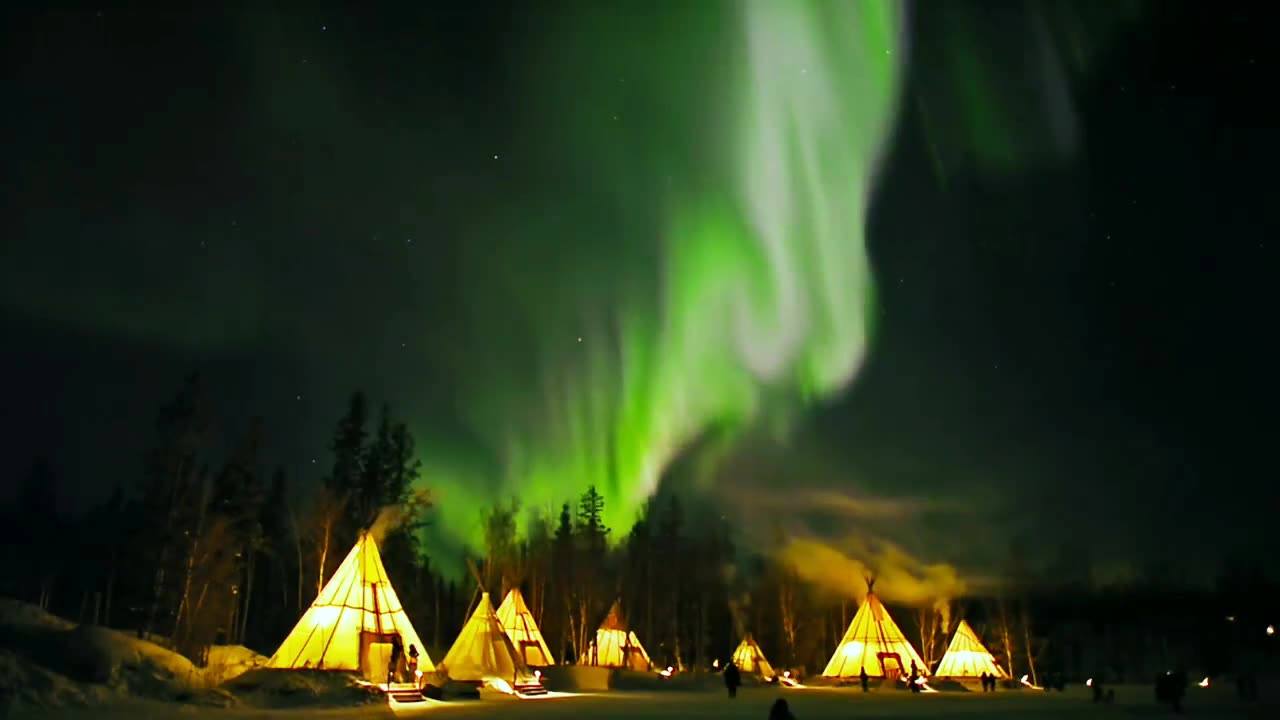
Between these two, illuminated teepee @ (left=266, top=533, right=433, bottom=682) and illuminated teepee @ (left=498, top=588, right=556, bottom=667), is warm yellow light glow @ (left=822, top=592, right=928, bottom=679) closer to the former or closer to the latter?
illuminated teepee @ (left=498, top=588, right=556, bottom=667)

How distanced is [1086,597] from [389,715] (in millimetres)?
100908

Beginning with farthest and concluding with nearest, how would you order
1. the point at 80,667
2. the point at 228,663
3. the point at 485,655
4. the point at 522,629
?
the point at 522,629, the point at 485,655, the point at 228,663, the point at 80,667

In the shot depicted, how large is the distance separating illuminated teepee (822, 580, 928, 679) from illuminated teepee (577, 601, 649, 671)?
12.3 metres

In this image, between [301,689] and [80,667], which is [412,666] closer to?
[301,689]

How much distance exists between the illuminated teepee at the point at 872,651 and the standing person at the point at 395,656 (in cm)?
3376

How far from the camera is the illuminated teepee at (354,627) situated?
33750 millimetres

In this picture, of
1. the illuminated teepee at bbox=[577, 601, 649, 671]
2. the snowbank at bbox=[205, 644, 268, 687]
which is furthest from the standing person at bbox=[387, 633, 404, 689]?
the illuminated teepee at bbox=[577, 601, 649, 671]

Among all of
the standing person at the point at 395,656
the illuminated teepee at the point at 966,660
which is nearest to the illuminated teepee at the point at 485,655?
the standing person at the point at 395,656

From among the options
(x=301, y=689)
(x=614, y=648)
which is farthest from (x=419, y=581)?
(x=301, y=689)

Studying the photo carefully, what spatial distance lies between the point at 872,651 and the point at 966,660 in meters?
7.35

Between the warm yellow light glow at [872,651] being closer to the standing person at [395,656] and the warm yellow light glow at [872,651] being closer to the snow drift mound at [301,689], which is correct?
the standing person at [395,656]

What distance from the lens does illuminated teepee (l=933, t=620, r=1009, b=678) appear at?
62375 mm

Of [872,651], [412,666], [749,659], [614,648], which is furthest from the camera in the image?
[749,659]

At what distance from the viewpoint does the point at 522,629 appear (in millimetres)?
51000
